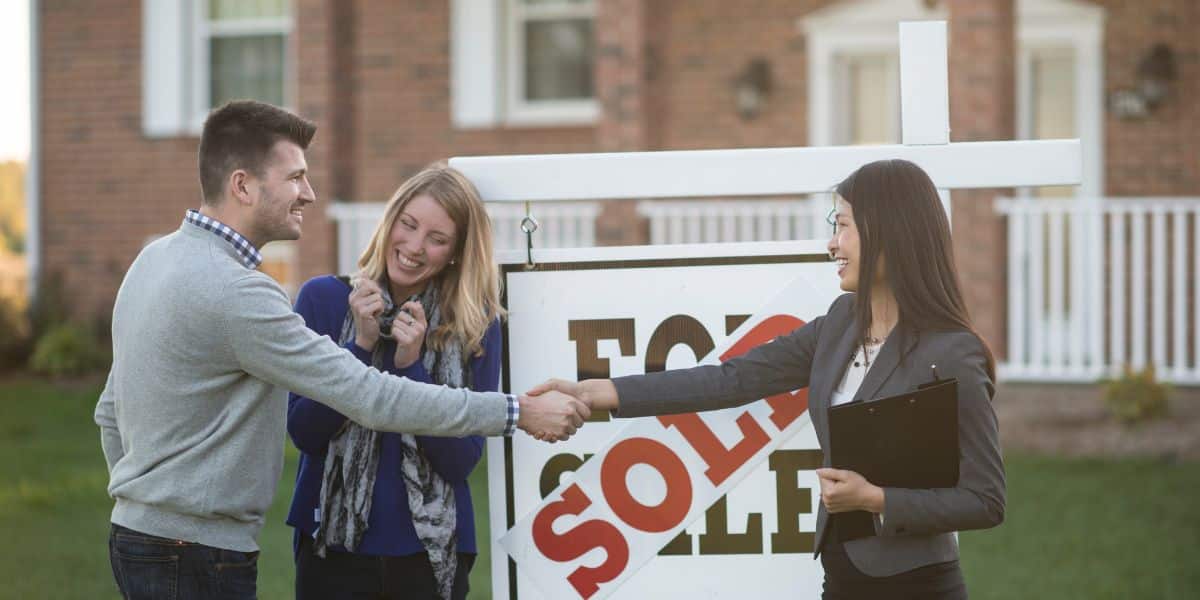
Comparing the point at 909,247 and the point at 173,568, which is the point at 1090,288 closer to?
the point at 909,247

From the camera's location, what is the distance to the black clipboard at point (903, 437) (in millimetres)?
2475

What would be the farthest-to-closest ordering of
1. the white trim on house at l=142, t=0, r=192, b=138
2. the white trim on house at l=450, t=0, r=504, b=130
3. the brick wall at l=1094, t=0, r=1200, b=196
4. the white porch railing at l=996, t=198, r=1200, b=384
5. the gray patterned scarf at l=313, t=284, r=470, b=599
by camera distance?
the white trim on house at l=142, t=0, r=192, b=138, the white trim on house at l=450, t=0, r=504, b=130, the brick wall at l=1094, t=0, r=1200, b=196, the white porch railing at l=996, t=198, r=1200, b=384, the gray patterned scarf at l=313, t=284, r=470, b=599

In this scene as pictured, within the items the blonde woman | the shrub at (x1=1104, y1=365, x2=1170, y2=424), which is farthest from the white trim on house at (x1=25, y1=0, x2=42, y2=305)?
the blonde woman

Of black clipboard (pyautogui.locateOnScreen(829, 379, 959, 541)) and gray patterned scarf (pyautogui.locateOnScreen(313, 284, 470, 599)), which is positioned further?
gray patterned scarf (pyautogui.locateOnScreen(313, 284, 470, 599))

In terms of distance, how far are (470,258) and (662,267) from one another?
423 millimetres

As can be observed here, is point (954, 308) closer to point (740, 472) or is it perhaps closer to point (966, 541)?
point (740, 472)

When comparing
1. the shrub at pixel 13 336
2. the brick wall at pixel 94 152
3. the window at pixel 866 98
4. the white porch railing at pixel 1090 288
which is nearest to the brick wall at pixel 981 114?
the white porch railing at pixel 1090 288

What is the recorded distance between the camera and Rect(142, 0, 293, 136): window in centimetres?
1225

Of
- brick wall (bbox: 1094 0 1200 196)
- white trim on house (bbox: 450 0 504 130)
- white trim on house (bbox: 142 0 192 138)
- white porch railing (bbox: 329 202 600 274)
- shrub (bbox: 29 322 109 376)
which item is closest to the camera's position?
brick wall (bbox: 1094 0 1200 196)

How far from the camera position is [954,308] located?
257 centimetres

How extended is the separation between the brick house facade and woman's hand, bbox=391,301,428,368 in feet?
23.1

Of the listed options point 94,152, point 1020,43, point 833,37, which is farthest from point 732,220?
point 94,152

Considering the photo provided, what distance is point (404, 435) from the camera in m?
2.86

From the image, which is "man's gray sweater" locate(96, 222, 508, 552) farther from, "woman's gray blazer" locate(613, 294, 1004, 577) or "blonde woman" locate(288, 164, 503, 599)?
"woman's gray blazer" locate(613, 294, 1004, 577)
